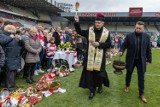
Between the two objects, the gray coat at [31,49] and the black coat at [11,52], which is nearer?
A: the black coat at [11,52]

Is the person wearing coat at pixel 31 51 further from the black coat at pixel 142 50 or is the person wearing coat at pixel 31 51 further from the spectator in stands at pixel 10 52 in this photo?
the black coat at pixel 142 50

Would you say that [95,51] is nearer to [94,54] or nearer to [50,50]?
[94,54]

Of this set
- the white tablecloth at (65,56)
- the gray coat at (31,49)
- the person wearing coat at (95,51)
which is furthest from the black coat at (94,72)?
the white tablecloth at (65,56)

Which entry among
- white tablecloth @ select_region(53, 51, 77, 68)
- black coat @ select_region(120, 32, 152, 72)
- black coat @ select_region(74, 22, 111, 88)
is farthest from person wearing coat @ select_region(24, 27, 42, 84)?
black coat @ select_region(120, 32, 152, 72)

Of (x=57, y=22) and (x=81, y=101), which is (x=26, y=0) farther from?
(x=81, y=101)

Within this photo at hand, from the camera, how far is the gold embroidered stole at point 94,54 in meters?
5.72

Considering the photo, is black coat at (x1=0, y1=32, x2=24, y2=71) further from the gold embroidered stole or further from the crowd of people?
the gold embroidered stole

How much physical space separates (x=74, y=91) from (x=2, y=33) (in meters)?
2.38

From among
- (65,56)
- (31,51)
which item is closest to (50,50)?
(65,56)

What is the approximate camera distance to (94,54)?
577 centimetres

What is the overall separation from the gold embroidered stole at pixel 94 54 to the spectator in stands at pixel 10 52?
1.96 m

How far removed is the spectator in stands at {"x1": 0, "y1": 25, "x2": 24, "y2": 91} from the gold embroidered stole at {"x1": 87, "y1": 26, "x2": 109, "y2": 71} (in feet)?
6.44

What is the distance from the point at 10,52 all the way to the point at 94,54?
7.16 ft

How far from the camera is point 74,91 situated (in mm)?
6422
